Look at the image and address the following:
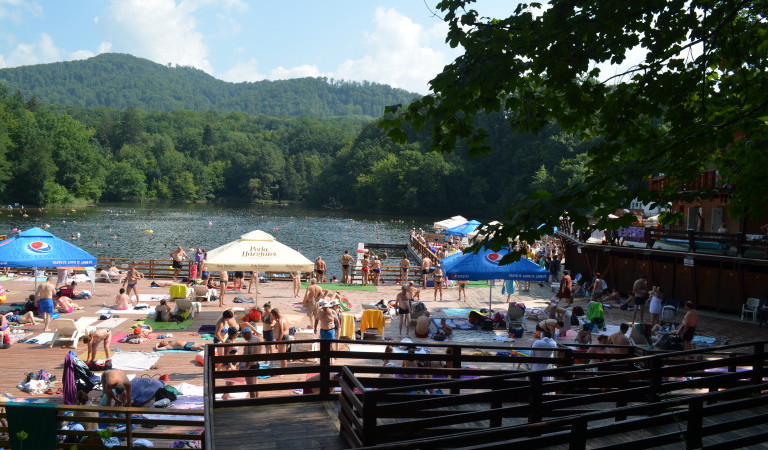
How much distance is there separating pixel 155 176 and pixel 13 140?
107ft

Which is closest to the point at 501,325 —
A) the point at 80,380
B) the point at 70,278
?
the point at 80,380

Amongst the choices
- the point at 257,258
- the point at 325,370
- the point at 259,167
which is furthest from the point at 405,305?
the point at 259,167

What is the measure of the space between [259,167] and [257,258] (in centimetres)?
11412

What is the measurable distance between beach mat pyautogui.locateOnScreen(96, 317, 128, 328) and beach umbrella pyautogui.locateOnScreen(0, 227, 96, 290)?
1.67 m

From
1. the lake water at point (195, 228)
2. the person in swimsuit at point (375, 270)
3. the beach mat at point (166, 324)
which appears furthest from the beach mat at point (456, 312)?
the lake water at point (195, 228)

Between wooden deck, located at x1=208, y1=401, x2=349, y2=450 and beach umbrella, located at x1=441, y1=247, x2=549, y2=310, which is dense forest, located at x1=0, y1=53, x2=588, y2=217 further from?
wooden deck, located at x1=208, y1=401, x2=349, y2=450

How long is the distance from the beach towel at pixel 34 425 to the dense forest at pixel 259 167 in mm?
57493

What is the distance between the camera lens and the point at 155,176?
396ft

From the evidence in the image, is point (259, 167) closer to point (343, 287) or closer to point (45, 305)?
point (343, 287)

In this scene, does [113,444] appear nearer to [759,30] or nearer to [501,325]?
[759,30]

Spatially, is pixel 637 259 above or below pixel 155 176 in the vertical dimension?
below

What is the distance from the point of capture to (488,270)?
650 inches

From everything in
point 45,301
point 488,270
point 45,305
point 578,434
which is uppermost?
point 488,270

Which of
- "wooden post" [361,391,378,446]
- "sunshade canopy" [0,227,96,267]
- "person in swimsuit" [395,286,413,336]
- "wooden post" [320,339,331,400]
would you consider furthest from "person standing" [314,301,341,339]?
"sunshade canopy" [0,227,96,267]
